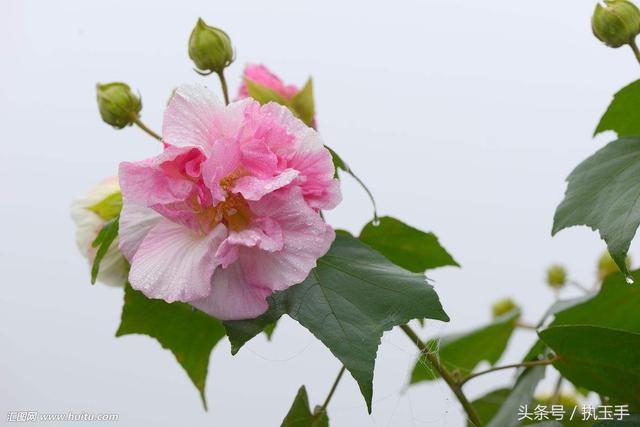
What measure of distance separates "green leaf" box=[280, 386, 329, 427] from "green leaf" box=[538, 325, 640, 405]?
136 mm

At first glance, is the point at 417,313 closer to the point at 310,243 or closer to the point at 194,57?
the point at 310,243

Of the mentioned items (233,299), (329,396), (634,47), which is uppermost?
(634,47)

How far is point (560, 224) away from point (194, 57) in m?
0.22

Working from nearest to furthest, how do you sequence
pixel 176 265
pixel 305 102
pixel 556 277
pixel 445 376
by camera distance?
pixel 176 265, pixel 445 376, pixel 305 102, pixel 556 277

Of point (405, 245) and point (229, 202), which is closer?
point (229, 202)

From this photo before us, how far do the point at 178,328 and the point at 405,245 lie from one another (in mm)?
146

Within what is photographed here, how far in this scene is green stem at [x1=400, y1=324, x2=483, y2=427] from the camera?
1.55 feet

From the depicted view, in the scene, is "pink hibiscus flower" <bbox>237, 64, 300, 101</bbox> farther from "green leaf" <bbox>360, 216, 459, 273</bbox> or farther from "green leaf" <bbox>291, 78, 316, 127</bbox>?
"green leaf" <bbox>360, 216, 459, 273</bbox>

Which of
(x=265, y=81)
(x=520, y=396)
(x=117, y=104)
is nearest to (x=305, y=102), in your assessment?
(x=265, y=81)

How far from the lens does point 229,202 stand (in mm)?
403


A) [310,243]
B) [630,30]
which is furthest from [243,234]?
[630,30]

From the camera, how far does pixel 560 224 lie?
0.48 meters

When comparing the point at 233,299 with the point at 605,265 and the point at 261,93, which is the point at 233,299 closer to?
the point at 261,93

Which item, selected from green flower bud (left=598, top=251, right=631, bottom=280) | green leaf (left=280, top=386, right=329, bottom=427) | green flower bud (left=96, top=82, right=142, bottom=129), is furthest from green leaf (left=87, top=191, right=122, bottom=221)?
green flower bud (left=598, top=251, right=631, bottom=280)
